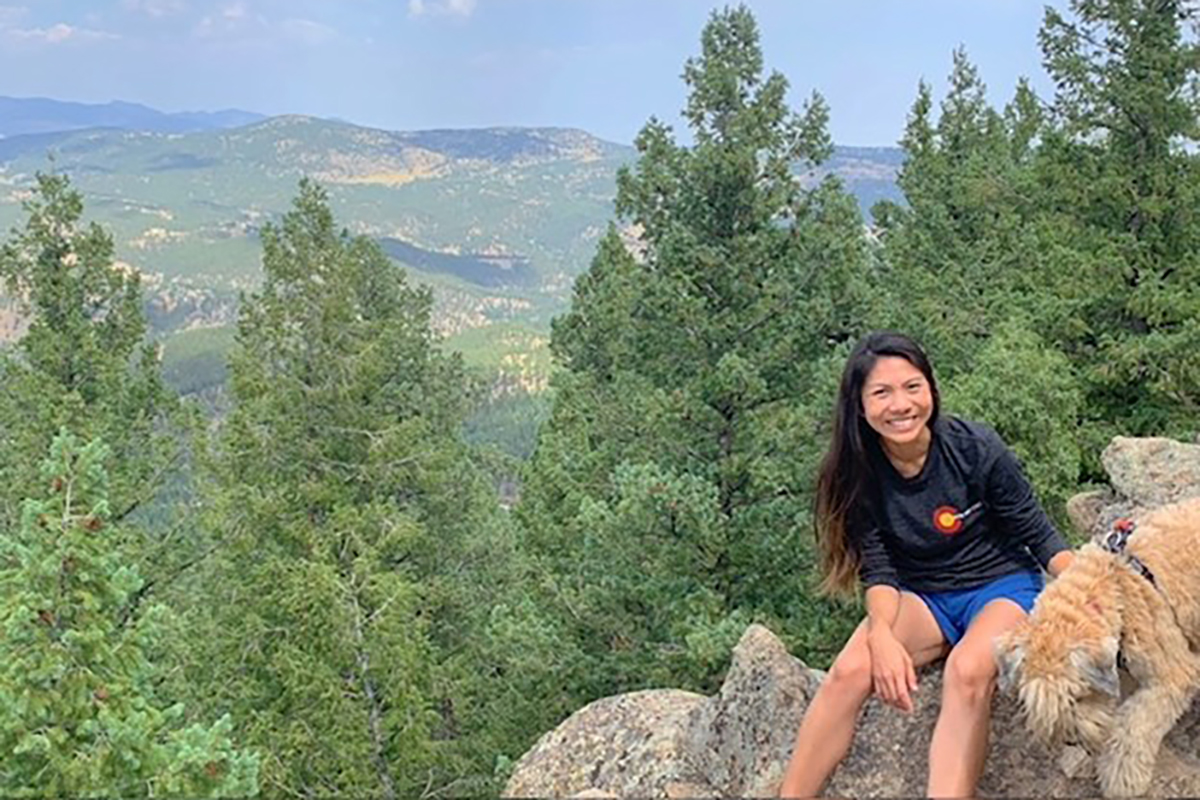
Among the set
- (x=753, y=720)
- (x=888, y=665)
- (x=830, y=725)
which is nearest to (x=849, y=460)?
(x=888, y=665)

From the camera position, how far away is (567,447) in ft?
59.2

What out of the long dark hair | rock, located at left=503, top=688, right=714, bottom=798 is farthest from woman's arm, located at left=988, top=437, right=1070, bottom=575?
rock, located at left=503, top=688, right=714, bottom=798

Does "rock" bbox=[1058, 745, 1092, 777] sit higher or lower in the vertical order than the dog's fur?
lower

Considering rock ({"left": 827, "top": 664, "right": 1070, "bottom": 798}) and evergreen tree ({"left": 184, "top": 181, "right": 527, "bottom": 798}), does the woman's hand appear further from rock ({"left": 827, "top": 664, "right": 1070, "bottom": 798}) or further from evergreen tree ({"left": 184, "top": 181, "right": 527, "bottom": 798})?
evergreen tree ({"left": 184, "top": 181, "right": 527, "bottom": 798})

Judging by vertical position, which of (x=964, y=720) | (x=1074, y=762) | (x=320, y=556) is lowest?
(x=320, y=556)

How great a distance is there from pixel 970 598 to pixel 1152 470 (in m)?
4.31

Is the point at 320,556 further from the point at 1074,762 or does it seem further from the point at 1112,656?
the point at 1112,656

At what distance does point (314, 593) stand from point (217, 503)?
220cm

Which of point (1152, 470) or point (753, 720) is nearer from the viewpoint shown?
point (753, 720)

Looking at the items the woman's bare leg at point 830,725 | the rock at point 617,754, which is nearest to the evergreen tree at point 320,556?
the rock at point 617,754

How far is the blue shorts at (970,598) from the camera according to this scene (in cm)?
505

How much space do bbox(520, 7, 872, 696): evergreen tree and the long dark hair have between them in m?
4.65

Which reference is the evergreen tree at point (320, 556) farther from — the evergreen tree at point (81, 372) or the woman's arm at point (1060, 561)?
the woman's arm at point (1060, 561)

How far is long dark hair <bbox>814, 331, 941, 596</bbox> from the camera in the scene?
5.13m
